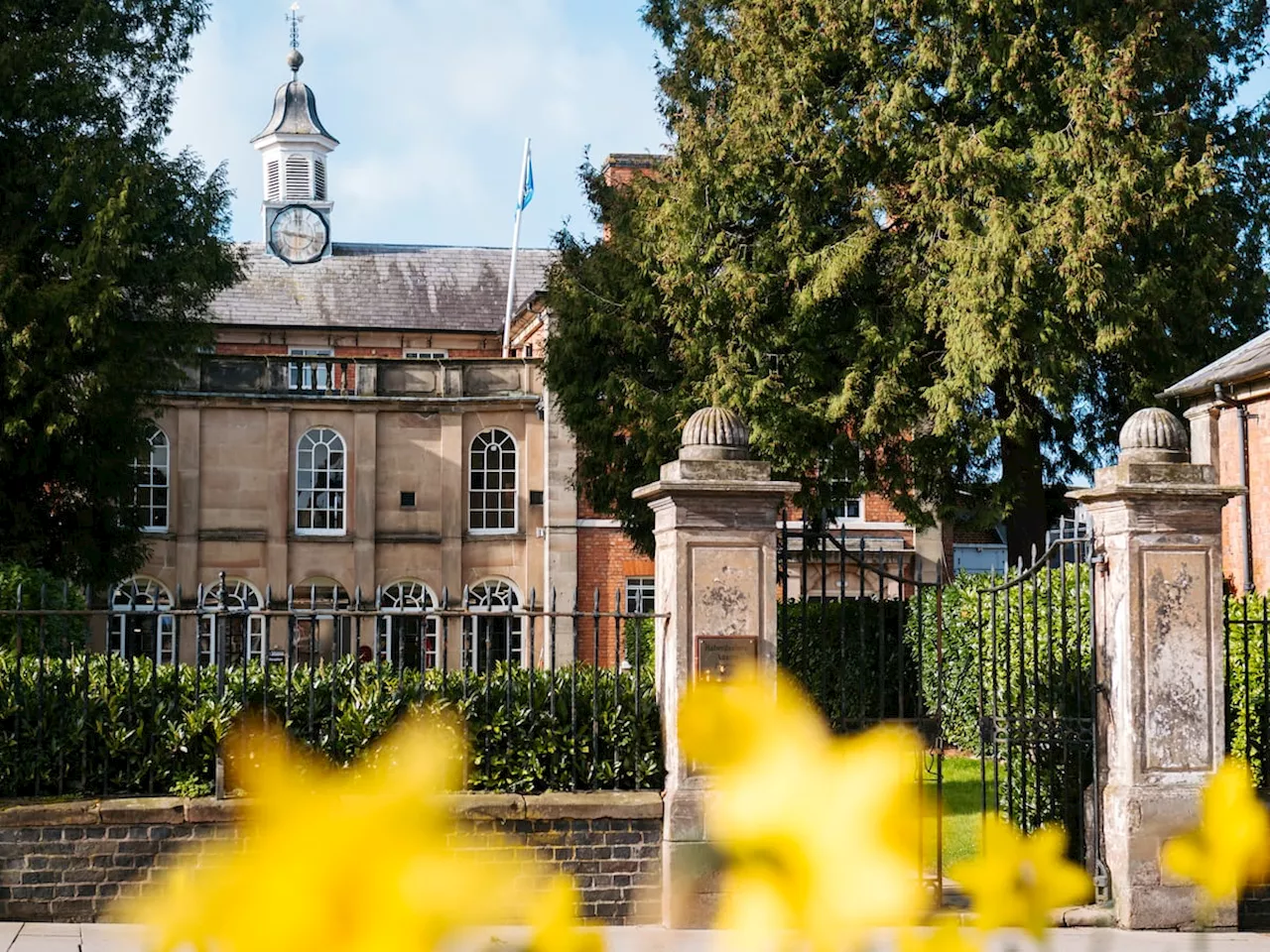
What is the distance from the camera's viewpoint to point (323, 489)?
33281mm

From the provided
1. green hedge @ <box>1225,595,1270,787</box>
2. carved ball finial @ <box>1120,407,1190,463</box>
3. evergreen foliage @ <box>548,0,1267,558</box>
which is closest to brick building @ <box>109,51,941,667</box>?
evergreen foliage @ <box>548,0,1267,558</box>

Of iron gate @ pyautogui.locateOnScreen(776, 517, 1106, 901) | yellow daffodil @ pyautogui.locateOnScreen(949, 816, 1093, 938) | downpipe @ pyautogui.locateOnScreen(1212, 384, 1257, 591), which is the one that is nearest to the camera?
yellow daffodil @ pyautogui.locateOnScreen(949, 816, 1093, 938)

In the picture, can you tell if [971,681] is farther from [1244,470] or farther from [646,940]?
[646,940]

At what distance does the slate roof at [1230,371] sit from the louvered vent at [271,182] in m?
34.1

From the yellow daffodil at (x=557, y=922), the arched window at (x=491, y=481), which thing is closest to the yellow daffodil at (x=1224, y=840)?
the yellow daffodil at (x=557, y=922)

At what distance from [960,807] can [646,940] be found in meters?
6.20

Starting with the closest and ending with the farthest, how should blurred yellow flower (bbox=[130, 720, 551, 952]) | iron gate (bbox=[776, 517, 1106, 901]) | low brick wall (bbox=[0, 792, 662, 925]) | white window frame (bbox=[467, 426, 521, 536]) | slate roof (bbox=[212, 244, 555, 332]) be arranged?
blurred yellow flower (bbox=[130, 720, 551, 952])
low brick wall (bbox=[0, 792, 662, 925])
iron gate (bbox=[776, 517, 1106, 901])
white window frame (bbox=[467, 426, 521, 536])
slate roof (bbox=[212, 244, 555, 332])

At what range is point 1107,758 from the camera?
8.99 meters

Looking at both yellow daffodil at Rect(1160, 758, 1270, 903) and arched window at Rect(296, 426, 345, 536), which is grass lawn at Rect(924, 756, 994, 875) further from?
arched window at Rect(296, 426, 345, 536)

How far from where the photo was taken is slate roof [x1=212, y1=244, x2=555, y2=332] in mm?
43094

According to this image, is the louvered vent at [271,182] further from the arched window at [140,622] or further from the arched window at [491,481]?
the arched window at [140,622]

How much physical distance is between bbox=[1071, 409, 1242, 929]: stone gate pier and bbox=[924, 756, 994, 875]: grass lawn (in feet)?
4.28

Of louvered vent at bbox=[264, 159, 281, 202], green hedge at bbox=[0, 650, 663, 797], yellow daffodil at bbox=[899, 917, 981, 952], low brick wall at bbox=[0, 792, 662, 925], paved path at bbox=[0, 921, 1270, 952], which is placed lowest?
paved path at bbox=[0, 921, 1270, 952]

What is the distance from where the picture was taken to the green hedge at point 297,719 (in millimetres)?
8391
